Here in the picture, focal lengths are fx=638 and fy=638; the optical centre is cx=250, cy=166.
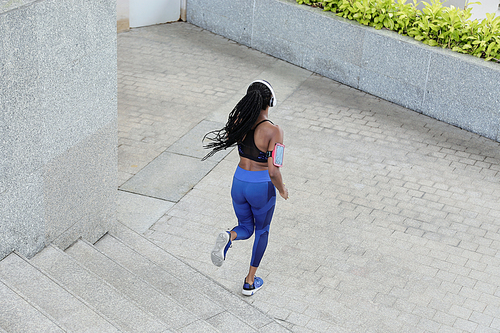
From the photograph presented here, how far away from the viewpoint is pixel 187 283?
540cm

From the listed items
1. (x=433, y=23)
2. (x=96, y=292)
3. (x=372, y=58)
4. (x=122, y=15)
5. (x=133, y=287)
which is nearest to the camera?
(x=96, y=292)

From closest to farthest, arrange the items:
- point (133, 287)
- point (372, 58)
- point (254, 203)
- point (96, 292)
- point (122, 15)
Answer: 1. point (96, 292)
2. point (133, 287)
3. point (254, 203)
4. point (372, 58)
5. point (122, 15)

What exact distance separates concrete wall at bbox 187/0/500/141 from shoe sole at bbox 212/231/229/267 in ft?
16.7

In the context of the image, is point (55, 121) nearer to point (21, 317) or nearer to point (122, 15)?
point (21, 317)

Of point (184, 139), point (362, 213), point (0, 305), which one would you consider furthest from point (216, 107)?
point (0, 305)

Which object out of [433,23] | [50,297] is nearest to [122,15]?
[433,23]

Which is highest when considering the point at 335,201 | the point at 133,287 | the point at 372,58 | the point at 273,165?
the point at 273,165

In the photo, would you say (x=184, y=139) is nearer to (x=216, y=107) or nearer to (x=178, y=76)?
(x=216, y=107)

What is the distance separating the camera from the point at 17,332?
12.3ft

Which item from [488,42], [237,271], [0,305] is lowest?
[237,271]

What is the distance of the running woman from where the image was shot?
5.18 metres

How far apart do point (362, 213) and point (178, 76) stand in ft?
15.2

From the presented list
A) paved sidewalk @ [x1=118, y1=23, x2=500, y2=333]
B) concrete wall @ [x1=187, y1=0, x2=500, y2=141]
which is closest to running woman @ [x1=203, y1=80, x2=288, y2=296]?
paved sidewalk @ [x1=118, y1=23, x2=500, y2=333]

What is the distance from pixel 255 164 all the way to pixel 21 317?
2.23 meters
